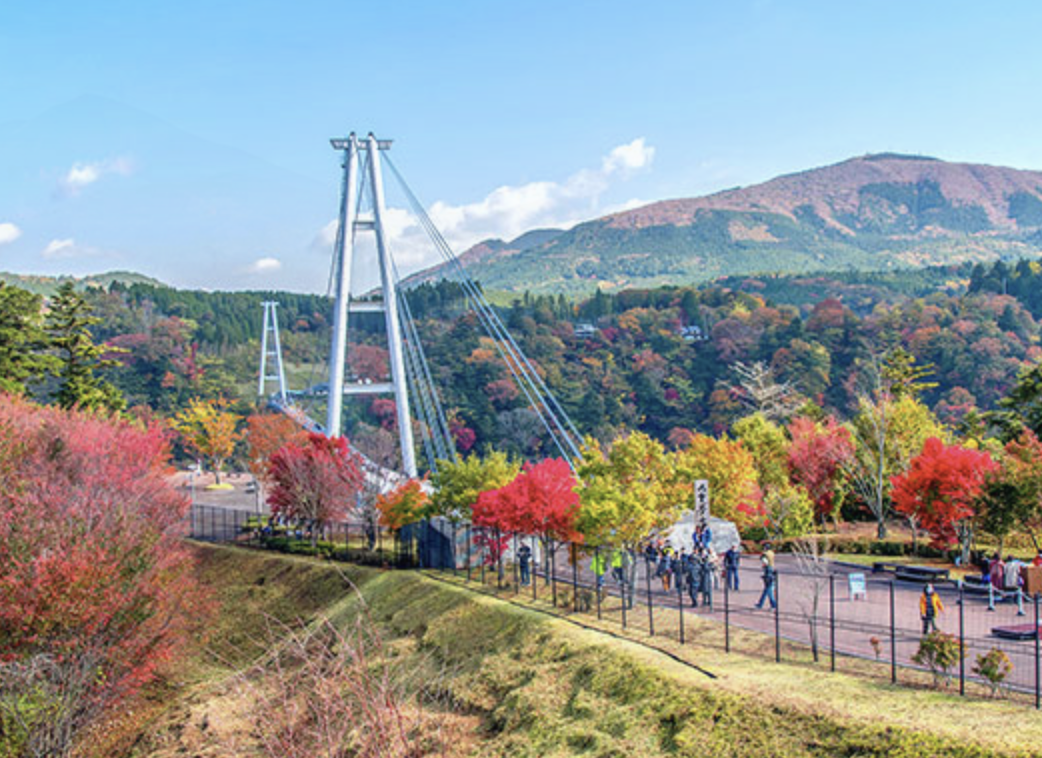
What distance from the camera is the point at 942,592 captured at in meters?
25.2

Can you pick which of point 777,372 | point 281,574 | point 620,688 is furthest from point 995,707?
point 777,372

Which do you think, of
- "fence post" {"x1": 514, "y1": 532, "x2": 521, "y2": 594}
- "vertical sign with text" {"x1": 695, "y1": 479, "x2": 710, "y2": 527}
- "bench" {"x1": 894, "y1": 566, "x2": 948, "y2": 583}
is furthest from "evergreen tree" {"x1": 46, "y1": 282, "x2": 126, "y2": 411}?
"bench" {"x1": 894, "y1": 566, "x2": 948, "y2": 583}

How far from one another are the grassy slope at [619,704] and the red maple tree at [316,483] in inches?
469

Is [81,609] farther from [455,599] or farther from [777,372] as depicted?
[777,372]

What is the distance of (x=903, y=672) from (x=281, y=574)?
25.1 metres

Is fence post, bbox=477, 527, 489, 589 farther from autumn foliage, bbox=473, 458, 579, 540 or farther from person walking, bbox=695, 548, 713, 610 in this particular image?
person walking, bbox=695, 548, 713, 610

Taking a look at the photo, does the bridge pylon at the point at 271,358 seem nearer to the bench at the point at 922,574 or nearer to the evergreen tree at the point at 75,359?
the evergreen tree at the point at 75,359

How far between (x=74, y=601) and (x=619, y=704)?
40.9ft

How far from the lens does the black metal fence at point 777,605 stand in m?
17.8

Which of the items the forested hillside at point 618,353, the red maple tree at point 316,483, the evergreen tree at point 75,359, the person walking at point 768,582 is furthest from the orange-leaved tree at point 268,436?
the person walking at point 768,582

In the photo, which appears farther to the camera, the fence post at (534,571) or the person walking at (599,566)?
the fence post at (534,571)

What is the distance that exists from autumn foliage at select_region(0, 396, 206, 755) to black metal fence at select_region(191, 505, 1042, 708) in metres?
8.27

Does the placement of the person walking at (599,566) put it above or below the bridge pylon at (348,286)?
below

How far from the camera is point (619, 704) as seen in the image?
18.4 meters
